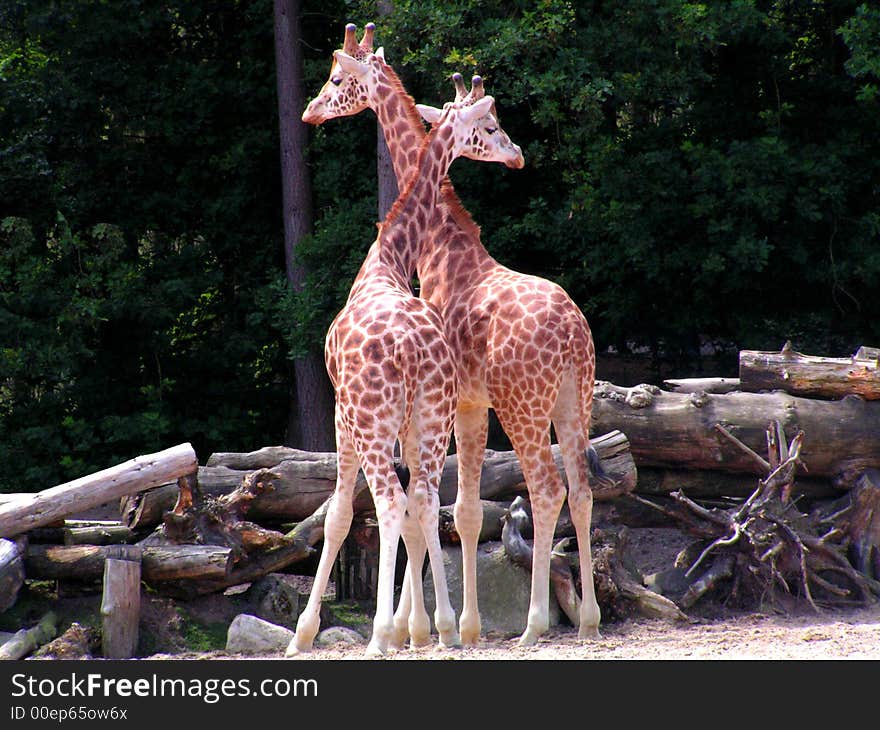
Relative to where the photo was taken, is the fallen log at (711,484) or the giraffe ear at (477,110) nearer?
the giraffe ear at (477,110)

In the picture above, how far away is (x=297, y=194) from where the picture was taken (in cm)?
1310

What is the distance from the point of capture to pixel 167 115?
Answer: 1352 centimetres

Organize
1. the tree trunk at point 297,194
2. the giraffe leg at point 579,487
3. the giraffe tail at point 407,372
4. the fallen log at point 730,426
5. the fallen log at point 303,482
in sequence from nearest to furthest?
the giraffe tail at point 407,372 → the giraffe leg at point 579,487 → the fallen log at point 303,482 → the fallen log at point 730,426 → the tree trunk at point 297,194

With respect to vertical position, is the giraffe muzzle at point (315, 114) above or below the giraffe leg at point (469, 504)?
above

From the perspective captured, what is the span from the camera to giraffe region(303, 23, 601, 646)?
23.0 ft

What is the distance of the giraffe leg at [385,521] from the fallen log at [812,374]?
4132 mm

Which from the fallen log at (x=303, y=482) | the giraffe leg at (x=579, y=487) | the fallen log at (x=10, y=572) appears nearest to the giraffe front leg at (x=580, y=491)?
the giraffe leg at (x=579, y=487)

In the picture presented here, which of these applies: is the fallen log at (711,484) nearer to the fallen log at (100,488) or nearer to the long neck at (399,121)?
the long neck at (399,121)

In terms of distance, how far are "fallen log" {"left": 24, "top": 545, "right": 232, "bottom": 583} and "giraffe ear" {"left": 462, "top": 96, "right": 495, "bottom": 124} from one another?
3222mm

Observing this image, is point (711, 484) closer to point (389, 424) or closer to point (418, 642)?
point (418, 642)

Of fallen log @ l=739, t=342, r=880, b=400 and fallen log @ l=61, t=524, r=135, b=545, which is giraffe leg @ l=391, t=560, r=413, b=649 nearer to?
fallen log @ l=61, t=524, r=135, b=545

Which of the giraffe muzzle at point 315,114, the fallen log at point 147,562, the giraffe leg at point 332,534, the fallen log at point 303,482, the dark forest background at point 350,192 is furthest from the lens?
the dark forest background at point 350,192

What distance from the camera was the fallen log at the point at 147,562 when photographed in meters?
7.54

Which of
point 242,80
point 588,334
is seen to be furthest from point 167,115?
point 588,334
